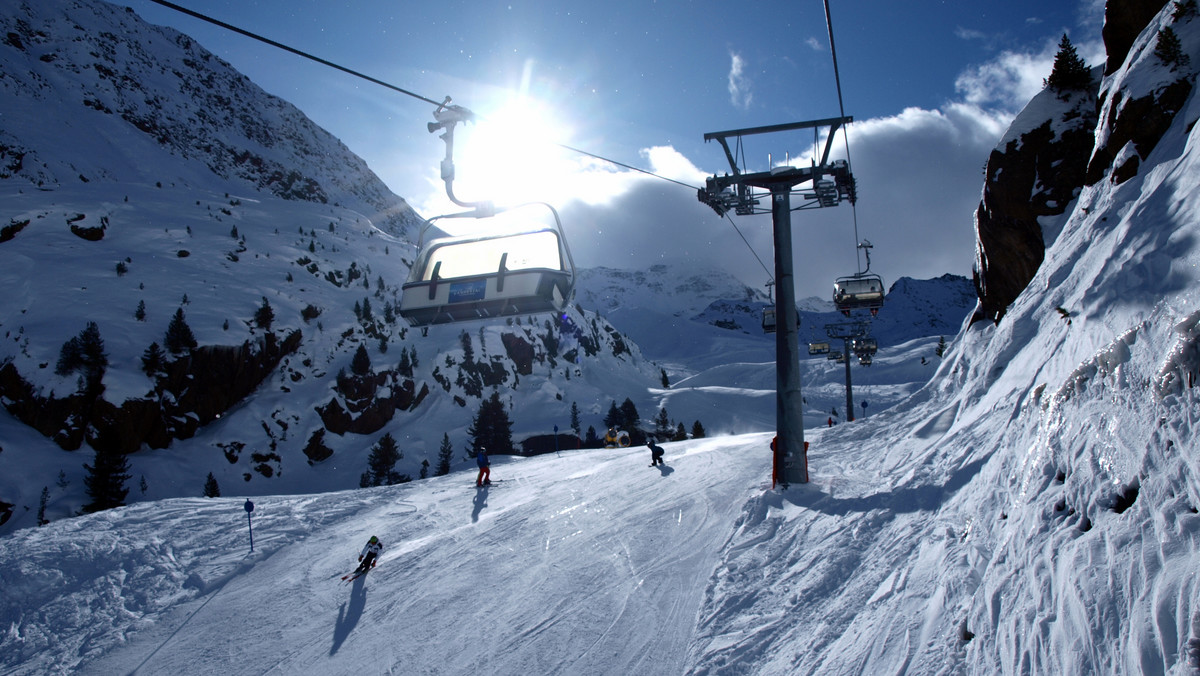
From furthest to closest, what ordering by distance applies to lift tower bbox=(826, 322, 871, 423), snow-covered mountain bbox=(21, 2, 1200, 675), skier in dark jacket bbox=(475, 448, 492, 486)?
lift tower bbox=(826, 322, 871, 423), skier in dark jacket bbox=(475, 448, 492, 486), snow-covered mountain bbox=(21, 2, 1200, 675)

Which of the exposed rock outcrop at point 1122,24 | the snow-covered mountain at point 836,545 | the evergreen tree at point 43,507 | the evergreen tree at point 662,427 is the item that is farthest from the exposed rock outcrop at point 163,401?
the exposed rock outcrop at point 1122,24

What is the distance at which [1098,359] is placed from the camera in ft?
19.2

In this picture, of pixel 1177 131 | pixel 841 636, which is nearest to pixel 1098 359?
pixel 841 636

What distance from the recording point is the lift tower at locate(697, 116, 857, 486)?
438 inches

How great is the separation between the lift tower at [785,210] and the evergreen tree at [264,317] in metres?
54.8

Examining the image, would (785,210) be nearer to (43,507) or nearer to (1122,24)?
(1122,24)

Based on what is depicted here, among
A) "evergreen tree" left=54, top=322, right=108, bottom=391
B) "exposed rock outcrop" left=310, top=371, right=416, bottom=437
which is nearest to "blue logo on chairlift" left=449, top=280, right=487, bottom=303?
"exposed rock outcrop" left=310, top=371, right=416, bottom=437

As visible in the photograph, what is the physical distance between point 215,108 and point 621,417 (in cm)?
16526

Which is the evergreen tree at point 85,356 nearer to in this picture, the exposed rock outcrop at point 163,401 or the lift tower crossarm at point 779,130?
the exposed rock outcrop at point 163,401

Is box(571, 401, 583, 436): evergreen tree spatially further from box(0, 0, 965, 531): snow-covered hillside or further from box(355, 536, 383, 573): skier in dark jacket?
box(355, 536, 383, 573): skier in dark jacket

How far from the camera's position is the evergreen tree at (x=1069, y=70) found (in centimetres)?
1653

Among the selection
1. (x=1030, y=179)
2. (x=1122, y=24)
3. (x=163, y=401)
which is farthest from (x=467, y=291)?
(x=163, y=401)

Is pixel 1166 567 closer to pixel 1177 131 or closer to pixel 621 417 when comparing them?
pixel 1177 131

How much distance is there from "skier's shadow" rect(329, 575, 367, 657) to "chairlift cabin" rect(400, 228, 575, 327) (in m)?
4.98
